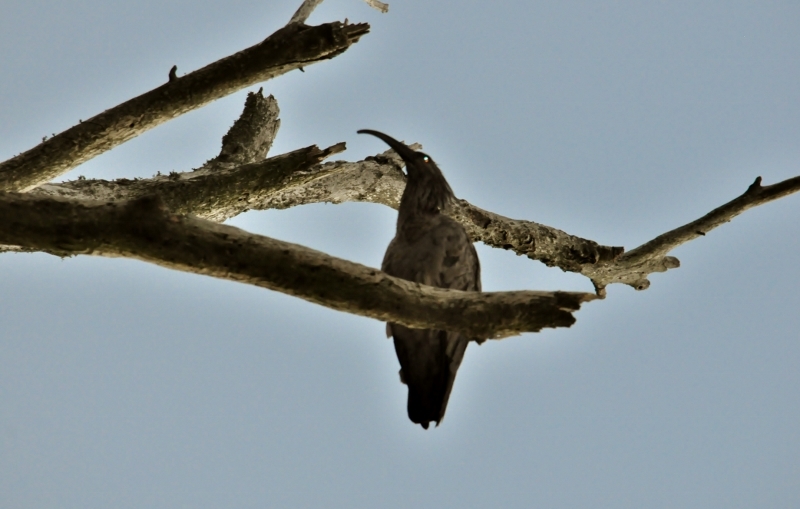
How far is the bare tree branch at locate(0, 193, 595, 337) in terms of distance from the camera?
3230 mm

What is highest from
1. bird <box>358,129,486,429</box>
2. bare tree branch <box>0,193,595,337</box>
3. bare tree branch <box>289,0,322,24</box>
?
bare tree branch <box>289,0,322,24</box>

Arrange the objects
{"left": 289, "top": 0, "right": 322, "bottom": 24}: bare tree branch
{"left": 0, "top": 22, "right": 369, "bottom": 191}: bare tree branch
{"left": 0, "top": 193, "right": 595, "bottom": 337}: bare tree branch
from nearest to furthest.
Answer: {"left": 0, "top": 193, "right": 595, "bottom": 337}: bare tree branch → {"left": 0, "top": 22, "right": 369, "bottom": 191}: bare tree branch → {"left": 289, "top": 0, "right": 322, "bottom": 24}: bare tree branch

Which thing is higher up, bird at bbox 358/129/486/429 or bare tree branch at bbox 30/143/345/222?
bare tree branch at bbox 30/143/345/222

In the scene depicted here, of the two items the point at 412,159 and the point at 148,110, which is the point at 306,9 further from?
the point at 148,110

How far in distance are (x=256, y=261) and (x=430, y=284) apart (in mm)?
1945

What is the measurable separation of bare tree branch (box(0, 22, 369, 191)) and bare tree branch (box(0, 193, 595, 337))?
58.9 inches

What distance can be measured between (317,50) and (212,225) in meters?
1.61

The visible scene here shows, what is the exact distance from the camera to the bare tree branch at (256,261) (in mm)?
3230

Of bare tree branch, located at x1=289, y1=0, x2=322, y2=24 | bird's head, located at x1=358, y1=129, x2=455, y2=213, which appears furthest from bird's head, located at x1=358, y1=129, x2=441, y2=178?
bare tree branch, located at x1=289, y1=0, x2=322, y2=24

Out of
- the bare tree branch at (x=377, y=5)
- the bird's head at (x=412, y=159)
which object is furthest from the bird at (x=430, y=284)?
the bare tree branch at (x=377, y=5)

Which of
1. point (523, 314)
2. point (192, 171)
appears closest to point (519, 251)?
point (192, 171)

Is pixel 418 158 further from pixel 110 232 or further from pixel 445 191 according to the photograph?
pixel 110 232

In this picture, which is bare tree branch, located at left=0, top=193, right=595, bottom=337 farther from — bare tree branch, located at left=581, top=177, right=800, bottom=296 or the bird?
bare tree branch, located at left=581, top=177, right=800, bottom=296

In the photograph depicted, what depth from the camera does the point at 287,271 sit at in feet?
11.0
